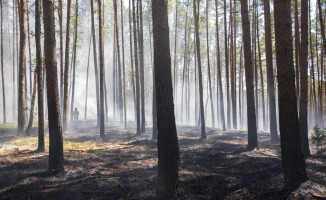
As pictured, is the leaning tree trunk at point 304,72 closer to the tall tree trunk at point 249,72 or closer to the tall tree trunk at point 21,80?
the tall tree trunk at point 249,72

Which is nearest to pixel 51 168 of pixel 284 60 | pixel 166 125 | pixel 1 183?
pixel 1 183

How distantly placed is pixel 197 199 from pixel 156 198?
0.91 meters

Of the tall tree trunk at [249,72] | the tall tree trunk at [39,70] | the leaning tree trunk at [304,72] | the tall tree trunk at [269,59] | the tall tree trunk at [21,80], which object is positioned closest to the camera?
the leaning tree trunk at [304,72]

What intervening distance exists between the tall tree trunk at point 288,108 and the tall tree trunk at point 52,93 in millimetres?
6162

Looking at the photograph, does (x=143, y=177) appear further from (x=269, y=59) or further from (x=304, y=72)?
(x=269, y=59)

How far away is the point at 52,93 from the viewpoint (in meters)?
6.92

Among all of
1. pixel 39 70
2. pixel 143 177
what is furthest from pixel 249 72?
pixel 39 70

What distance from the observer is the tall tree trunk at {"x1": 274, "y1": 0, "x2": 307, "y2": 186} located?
5.51 metres

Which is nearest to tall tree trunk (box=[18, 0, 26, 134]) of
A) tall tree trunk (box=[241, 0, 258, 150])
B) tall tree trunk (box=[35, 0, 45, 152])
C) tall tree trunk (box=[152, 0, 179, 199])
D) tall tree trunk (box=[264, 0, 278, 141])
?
tall tree trunk (box=[35, 0, 45, 152])

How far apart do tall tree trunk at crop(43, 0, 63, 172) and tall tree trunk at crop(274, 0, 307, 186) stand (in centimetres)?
616

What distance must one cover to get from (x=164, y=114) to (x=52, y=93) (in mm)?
3910

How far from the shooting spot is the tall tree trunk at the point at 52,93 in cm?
689

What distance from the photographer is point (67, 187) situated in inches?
237

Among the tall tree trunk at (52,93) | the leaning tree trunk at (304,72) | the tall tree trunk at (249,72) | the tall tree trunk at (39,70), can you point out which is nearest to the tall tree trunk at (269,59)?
the tall tree trunk at (249,72)
